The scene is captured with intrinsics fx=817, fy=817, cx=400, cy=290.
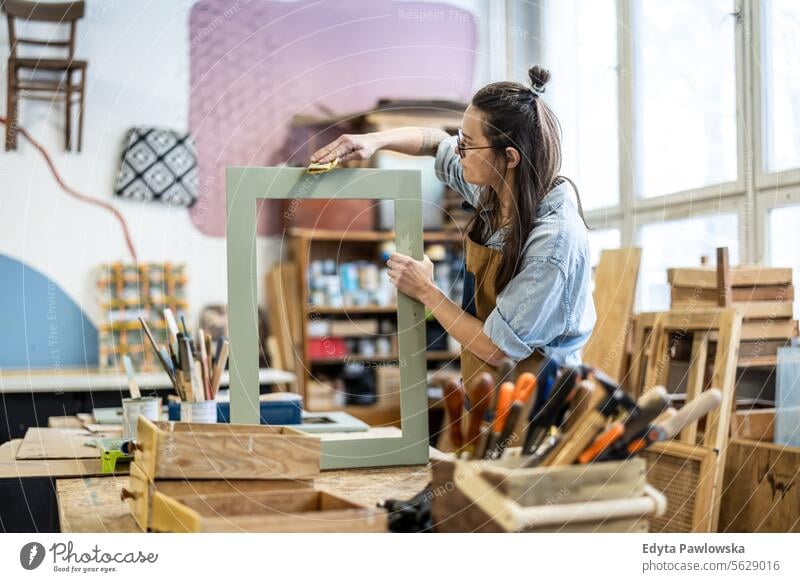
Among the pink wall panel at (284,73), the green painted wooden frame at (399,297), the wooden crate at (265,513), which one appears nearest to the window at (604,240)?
the pink wall panel at (284,73)

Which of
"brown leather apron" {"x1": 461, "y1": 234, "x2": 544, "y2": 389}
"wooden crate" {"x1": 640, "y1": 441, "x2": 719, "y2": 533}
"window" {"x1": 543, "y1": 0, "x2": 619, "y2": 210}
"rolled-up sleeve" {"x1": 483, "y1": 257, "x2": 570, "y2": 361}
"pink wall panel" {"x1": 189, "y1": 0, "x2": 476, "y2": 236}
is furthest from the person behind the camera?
"pink wall panel" {"x1": 189, "y1": 0, "x2": 476, "y2": 236}

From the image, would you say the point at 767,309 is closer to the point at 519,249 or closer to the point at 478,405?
the point at 519,249

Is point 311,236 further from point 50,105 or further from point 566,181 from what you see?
point 566,181

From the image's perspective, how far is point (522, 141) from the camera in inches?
56.2

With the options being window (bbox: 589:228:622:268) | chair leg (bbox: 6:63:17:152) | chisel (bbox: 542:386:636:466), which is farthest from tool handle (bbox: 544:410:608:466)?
chair leg (bbox: 6:63:17:152)

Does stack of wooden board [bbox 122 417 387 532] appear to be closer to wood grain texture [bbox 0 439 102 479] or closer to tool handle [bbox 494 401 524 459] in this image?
tool handle [bbox 494 401 524 459]

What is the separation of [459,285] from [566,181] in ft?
9.90

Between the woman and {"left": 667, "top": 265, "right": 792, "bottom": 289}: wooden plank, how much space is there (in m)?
→ 0.96

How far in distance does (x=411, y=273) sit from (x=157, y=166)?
122 inches

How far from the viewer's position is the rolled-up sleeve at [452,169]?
1653 mm

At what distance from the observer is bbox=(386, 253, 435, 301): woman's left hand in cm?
140

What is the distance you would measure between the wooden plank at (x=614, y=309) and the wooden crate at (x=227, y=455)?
1.87m

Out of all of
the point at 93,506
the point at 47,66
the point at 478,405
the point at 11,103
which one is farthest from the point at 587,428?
the point at 47,66

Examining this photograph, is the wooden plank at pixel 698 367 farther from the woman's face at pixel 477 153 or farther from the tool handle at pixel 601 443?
the tool handle at pixel 601 443
